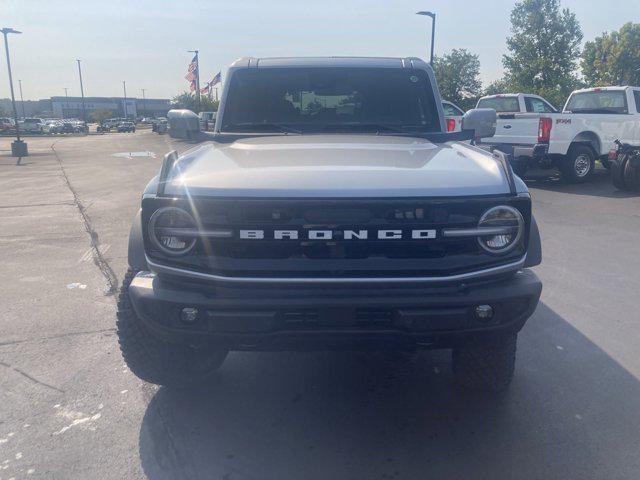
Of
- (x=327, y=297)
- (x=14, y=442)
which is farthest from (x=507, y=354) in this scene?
(x=14, y=442)

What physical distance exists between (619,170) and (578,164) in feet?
4.46

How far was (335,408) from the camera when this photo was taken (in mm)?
3396

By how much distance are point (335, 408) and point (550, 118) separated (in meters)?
10.4

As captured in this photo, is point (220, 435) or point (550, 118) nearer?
point (220, 435)

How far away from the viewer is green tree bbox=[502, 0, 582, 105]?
114 ft

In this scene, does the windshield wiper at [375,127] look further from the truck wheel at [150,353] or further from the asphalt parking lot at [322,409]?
the truck wheel at [150,353]

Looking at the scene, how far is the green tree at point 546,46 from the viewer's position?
34.8 m

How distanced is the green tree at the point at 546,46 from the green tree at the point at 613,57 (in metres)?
5.60

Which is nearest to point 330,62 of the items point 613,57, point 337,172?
point 337,172

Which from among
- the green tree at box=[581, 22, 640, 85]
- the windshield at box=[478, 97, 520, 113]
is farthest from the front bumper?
the green tree at box=[581, 22, 640, 85]

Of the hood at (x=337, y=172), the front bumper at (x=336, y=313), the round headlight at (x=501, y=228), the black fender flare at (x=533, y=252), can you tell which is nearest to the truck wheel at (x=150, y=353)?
the front bumper at (x=336, y=313)

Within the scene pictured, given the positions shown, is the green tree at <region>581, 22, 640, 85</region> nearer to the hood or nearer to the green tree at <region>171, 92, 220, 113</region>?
the green tree at <region>171, 92, 220, 113</region>

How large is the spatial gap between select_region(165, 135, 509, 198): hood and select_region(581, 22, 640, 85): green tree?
134 ft

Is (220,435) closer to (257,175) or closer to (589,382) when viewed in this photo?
(257,175)
